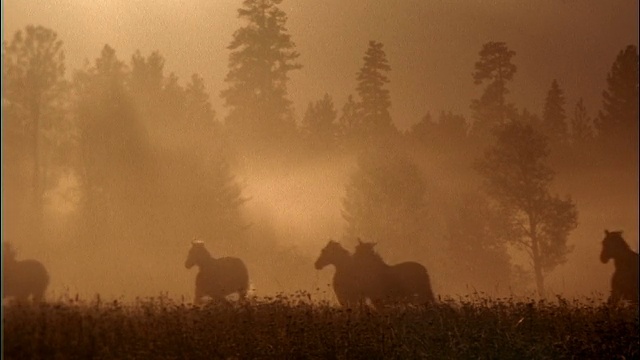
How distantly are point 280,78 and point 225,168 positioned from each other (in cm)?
1454

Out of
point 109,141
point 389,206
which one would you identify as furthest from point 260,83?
point 109,141

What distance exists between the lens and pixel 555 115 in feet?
206

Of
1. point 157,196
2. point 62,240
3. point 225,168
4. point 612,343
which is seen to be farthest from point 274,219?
point 612,343

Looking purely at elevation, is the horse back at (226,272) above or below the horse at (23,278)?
above

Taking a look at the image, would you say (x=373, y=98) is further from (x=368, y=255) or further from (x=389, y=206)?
(x=368, y=255)

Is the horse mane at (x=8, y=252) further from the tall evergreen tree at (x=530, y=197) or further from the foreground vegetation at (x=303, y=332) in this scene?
the tall evergreen tree at (x=530, y=197)

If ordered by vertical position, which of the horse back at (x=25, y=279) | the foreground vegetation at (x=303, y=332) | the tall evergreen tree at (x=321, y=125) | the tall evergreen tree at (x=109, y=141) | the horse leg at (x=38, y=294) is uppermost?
the tall evergreen tree at (x=321, y=125)

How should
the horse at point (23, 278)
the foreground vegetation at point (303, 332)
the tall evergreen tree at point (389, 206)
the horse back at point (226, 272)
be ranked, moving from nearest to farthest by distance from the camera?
the foreground vegetation at point (303, 332) < the horse at point (23, 278) < the horse back at point (226, 272) < the tall evergreen tree at point (389, 206)

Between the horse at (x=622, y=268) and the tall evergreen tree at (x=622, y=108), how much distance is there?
3299 centimetres

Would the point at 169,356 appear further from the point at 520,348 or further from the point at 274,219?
the point at 274,219

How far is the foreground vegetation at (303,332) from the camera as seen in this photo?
9.57 m

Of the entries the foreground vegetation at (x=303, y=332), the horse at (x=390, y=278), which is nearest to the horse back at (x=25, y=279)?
the foreground vegetation at (x=303, y=332)

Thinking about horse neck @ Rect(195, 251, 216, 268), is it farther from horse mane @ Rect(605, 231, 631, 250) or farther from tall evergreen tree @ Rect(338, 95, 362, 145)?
tall evergreen tree @ Rect(338, 95, 362, 145)

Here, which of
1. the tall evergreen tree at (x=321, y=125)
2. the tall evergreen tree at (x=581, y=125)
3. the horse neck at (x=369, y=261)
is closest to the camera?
the horse neck at (x=369, y=261)
